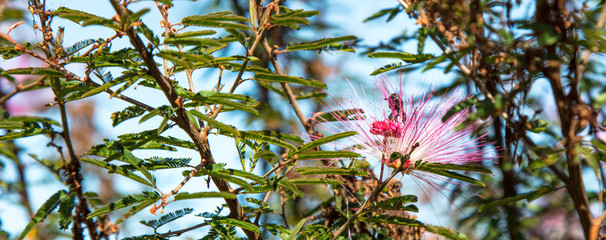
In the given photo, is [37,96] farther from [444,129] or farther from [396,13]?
[444,129]

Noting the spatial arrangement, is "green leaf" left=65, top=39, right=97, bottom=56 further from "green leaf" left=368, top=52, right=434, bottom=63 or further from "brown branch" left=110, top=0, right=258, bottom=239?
"green leaf" left=368, top=52, right=434, bottom=63

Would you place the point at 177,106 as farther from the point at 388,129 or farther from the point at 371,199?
the point at 388,129

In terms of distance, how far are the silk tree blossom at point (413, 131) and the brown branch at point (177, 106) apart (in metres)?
0.39

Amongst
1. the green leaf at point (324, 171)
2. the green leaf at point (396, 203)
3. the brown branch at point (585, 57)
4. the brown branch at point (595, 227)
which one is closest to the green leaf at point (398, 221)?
the green leaf at point (396, 203)

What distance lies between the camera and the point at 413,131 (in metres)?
1.35

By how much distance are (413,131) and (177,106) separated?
2.04ft

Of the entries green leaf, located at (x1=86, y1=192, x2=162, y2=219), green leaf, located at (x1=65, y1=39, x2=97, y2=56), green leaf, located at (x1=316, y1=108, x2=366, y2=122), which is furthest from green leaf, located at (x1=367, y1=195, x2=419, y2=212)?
green leaf, located at (x1=65, y1=39, x2=97, y2=56)

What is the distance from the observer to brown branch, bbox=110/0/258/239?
91 cm

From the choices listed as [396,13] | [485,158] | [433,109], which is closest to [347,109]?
[433,109]

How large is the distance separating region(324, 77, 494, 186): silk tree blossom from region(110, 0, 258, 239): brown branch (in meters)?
0.39

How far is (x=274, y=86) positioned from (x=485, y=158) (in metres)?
0.69

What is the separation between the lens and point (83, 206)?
105cm

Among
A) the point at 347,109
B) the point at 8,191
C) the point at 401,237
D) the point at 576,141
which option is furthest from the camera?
the point at 401,237

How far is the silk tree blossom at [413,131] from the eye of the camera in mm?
1325
